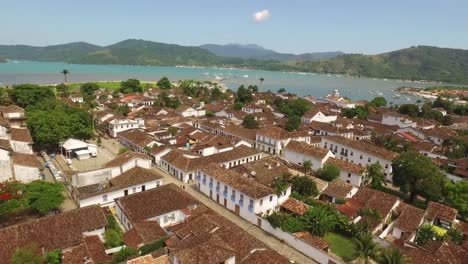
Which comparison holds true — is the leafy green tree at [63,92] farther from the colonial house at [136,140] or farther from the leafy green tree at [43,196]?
the leafy green tree at [43,196]

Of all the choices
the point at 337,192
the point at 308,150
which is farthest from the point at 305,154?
the point at 337,192

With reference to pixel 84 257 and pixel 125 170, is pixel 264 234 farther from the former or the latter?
pixel 125 170

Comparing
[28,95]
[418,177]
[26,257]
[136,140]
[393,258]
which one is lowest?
[136,140]

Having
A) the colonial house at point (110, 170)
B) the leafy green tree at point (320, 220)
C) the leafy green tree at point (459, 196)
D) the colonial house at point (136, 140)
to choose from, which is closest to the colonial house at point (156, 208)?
the colonial house at point (110, 170)

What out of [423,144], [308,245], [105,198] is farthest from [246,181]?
[423,144]

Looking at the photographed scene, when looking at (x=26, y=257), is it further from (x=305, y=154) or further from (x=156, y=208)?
(x=305, y=154)

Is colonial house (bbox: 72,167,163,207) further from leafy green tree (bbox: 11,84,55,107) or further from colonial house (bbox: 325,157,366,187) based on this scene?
leafy green tree (bbox: 11,84,55,107)
